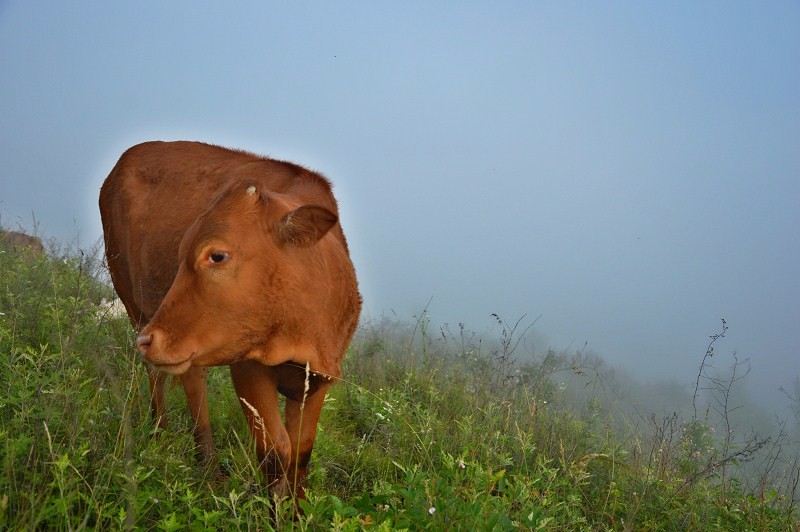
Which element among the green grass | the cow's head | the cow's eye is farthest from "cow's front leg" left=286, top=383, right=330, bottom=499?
the cow's eye

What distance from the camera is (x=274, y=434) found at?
368 cm

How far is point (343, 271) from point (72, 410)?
5.00ft

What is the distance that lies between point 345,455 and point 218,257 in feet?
6.83

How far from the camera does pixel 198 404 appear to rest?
15.0 ft

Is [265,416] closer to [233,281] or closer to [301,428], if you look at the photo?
[301,428]

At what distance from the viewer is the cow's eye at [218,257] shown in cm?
315

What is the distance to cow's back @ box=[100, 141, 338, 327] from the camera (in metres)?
4.33

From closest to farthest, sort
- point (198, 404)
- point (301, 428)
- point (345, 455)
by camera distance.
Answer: point (301, 428), point (198, 404), point (345, 455)

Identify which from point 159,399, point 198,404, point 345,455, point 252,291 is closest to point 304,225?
point 252,291

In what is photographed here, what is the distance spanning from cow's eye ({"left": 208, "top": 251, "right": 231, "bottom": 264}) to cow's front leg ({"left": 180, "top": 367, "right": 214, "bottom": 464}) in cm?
155

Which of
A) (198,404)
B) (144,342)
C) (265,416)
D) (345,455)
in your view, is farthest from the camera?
(345,455)

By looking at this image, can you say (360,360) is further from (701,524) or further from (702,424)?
(701,524)

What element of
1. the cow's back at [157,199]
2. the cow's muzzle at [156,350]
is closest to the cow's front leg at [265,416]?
the cow's muzzle at [156,350]

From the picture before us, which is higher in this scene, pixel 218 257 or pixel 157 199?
pixel 157 199
